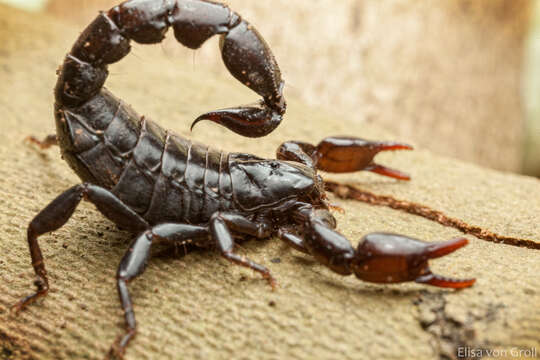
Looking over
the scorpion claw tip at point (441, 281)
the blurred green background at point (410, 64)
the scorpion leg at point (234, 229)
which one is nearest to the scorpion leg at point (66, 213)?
the scorpion leg at point (234, 229)

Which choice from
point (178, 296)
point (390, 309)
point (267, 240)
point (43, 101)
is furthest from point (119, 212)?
point (43, 101)

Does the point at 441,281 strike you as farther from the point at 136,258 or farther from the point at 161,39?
the point at 161,39

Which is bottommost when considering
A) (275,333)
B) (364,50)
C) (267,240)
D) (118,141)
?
(275,333)

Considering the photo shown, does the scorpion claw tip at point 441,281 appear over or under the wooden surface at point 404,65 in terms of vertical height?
under

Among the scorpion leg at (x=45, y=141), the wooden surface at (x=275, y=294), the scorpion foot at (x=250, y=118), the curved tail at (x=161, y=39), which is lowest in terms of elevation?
the wooden surface at (x=275, y=294)

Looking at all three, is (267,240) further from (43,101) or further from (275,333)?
(43,101)

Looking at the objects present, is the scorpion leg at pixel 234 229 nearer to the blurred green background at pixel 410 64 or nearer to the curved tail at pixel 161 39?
the curved tail at pixel 161 39
